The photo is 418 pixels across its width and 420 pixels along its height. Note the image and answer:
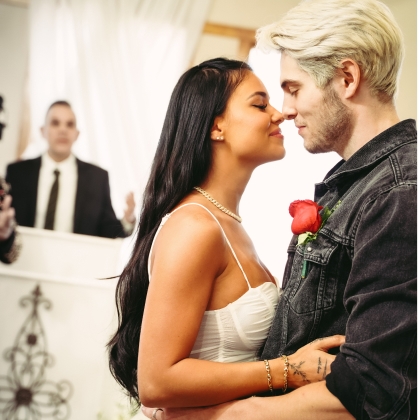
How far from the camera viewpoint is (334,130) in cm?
→ 145

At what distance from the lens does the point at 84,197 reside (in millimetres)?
3633

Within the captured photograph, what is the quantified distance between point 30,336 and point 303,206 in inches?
114

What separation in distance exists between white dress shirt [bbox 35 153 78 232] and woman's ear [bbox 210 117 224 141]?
2.31m

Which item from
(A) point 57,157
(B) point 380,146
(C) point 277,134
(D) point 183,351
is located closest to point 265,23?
(A) point 57,157

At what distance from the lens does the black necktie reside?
358cm

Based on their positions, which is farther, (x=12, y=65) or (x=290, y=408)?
(x=12, y=65)

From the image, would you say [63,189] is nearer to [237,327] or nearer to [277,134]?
[277,134]

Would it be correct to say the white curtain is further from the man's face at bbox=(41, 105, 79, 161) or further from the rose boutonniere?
the rose boutonniere

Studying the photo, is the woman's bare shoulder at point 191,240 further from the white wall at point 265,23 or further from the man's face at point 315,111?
the white wall at point 265,23

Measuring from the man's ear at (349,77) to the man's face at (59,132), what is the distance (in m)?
2.72

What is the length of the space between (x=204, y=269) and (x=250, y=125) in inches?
23.5

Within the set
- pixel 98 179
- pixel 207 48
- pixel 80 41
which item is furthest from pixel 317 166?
pixel 80 41

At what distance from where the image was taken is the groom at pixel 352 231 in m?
0.98

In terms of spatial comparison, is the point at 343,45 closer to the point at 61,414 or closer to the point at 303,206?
the point at 303,206
